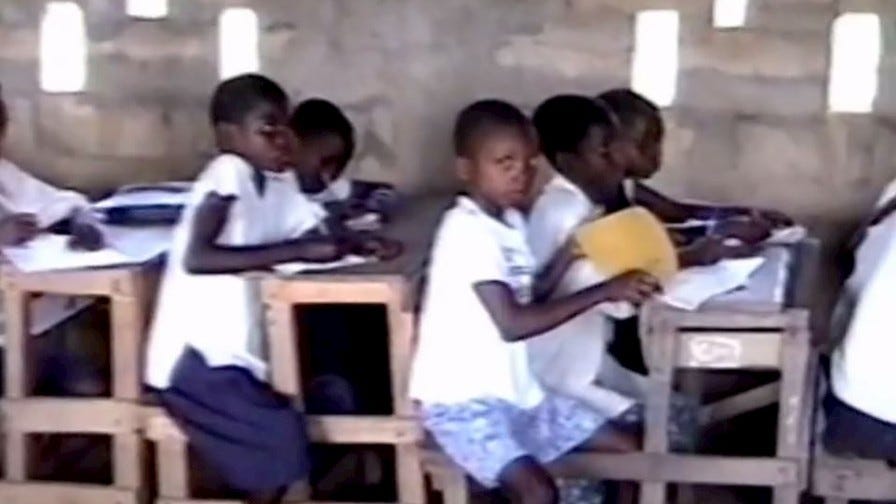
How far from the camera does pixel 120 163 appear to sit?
4.06m

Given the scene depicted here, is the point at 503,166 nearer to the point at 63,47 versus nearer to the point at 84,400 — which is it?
the point at 84,400

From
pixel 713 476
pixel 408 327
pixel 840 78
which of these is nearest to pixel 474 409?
pixel 408 327

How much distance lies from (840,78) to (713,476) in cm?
114

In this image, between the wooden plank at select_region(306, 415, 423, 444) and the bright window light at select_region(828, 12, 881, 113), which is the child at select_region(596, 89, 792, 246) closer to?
the bright window light at select_region(828, 12, 881, 113)

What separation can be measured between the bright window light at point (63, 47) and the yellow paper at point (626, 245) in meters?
1.53

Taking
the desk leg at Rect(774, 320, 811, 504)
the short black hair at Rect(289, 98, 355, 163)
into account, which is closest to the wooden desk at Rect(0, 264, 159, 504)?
the short black hair at Rect(289, 98, 355, 163)

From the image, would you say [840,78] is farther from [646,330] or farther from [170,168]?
[170,168]

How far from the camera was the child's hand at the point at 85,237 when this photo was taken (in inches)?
127

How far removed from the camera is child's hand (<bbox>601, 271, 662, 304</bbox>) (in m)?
2.83

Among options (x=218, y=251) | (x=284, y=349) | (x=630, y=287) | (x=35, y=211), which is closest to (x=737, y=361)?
(x=630, y=287)

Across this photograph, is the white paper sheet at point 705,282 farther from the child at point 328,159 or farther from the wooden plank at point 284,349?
the child at point 328,159

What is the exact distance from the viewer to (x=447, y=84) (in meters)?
3.93

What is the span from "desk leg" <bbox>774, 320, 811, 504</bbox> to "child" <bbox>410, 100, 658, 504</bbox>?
242mm

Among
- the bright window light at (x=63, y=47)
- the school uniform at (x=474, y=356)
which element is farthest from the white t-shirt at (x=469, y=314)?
the bright window light at (x=63, y=47)
